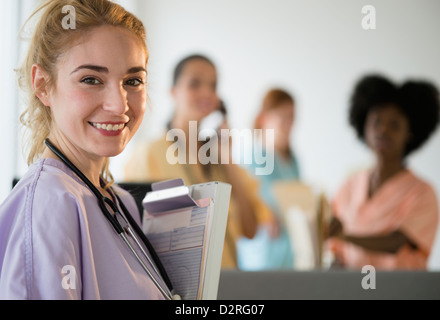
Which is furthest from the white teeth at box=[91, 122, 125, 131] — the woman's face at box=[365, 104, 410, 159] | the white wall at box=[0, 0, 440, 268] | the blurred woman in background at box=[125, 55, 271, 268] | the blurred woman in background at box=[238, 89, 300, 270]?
the woman's face at box=[365, 104, 410, 159]

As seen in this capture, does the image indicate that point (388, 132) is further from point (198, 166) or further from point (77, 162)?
point (77, 162)

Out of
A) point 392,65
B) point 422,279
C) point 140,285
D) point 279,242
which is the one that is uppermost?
point 392,65

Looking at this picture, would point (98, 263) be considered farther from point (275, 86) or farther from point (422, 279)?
point (275, 86)

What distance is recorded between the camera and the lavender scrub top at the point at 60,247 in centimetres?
62

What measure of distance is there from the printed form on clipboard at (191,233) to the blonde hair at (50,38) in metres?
0.20

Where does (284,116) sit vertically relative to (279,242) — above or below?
above

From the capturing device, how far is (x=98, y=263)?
2.29ft

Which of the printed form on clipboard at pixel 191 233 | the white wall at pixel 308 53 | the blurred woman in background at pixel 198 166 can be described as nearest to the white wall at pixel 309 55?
the white wall at pixel 308 53

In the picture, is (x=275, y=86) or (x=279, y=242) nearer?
(x=279, y=242)

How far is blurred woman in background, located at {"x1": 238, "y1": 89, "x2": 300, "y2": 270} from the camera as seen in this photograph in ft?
10.4

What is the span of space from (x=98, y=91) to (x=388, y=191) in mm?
2711

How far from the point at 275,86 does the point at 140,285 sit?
9.25ft

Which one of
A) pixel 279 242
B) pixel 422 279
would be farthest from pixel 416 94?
pixel 422 279

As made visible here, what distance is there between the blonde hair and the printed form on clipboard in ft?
0.67
